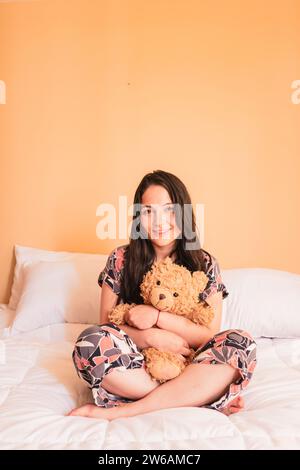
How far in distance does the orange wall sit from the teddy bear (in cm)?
76

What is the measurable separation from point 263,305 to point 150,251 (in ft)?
1.73

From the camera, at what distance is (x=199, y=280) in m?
1.23

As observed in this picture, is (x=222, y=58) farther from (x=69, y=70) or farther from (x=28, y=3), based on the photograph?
(x=28, y=3)

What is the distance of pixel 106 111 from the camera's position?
197 centimetres

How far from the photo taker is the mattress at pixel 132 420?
0.81 metres

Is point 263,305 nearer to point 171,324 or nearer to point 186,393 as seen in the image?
point 171,324

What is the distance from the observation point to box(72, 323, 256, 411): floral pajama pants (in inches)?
39.0

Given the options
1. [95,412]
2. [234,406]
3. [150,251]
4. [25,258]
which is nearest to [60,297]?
[25,258]

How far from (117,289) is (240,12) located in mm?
1373

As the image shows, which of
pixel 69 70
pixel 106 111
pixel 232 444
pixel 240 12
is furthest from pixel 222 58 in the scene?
pixel 232 444

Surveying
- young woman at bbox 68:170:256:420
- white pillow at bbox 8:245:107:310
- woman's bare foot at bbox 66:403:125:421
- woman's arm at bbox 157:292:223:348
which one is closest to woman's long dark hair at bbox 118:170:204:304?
young woman at bbox 68:170:256:420

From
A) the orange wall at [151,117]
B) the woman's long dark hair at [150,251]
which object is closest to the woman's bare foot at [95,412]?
the woman's long dark hair at [150,251]

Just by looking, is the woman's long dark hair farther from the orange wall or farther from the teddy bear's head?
the orange wall

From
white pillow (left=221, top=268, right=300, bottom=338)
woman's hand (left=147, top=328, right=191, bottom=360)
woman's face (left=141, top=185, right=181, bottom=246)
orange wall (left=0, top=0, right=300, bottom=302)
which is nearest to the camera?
woman's hand (left=147, top=328, right=191, bottom=360)
